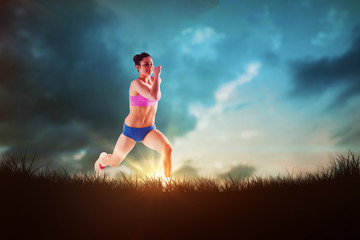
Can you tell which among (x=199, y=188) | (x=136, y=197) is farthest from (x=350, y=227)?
(x=136, y=197)

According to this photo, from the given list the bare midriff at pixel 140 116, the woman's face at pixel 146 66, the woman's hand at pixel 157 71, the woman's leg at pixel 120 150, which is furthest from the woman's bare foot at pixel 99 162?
the woman's hand at pixel 157 71

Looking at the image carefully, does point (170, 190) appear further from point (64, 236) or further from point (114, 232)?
point (64, 236)

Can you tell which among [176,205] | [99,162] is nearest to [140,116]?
[99,162]

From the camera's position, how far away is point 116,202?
3.77 meters

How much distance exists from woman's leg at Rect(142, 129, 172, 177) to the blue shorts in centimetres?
7

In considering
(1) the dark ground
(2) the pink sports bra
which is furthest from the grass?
(2) the pink sports bra

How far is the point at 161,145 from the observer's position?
17.1ft

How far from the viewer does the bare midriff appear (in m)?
5.42

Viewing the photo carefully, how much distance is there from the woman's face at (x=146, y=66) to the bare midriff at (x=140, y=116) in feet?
2.14

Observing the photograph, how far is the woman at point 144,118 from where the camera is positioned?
16.6 ft

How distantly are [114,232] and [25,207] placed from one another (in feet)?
4.06

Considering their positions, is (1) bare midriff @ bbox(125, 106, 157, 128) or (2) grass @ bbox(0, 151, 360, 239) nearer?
(2) grass @ bbox(0, 151, 360, 239)

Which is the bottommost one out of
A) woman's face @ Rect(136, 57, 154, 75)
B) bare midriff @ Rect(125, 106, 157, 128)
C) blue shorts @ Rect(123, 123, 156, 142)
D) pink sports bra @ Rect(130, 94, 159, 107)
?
blue shorts @ Rect(123, 123, 156, 142)

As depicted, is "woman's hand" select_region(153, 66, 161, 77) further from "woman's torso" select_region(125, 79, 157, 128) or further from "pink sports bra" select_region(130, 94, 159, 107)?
"woman's torso" select_region(125, 79, 157, 128)
